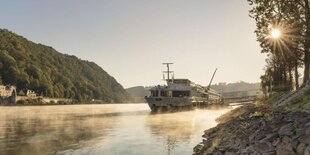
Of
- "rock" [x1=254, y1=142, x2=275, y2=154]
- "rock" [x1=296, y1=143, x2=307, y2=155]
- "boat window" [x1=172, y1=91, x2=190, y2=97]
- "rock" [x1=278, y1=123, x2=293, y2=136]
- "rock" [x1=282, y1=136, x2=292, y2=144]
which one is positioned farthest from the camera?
"boat window" [x1=172, y1=91, x2=190, y2=97]

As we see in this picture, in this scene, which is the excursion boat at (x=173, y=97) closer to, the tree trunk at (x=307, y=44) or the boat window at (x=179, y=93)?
the boat window at (x=179, y=93)

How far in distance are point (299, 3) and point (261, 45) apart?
12023mm

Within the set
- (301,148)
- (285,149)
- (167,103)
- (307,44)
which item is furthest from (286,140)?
(167,103)

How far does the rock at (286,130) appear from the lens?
1950 centimetres

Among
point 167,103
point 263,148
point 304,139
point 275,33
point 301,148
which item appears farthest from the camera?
point 167,103

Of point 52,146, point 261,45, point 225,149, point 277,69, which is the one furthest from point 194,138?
point 277,69

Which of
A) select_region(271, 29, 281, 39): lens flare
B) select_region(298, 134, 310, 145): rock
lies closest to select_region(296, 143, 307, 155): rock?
select_region(298, 134, 310, 145): rock

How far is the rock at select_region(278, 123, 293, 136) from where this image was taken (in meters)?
19.5

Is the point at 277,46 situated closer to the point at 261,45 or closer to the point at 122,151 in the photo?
the point at 261,45

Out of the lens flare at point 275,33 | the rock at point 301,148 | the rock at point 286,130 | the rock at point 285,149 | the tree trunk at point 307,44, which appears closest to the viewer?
the rock at point 301,148

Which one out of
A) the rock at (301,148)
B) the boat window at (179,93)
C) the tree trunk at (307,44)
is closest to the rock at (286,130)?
the rock at (301,148)

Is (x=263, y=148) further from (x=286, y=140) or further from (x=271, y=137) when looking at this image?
(x=286, y=140)

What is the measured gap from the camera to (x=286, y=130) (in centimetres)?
2017

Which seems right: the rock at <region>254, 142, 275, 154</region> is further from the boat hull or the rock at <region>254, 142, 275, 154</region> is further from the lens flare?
the boat hull
